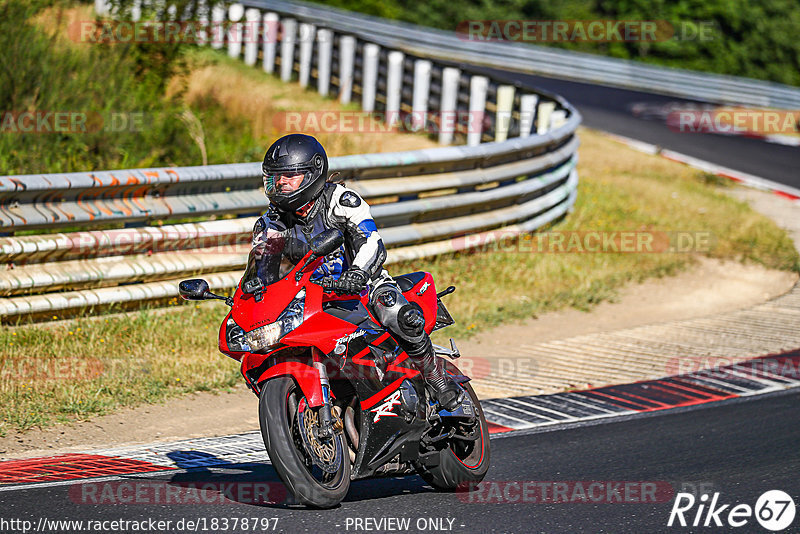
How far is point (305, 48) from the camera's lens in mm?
22375

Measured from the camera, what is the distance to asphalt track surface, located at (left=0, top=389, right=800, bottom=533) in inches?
197

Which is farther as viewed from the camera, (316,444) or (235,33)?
(235,33)

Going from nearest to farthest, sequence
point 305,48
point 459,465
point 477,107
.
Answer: point 459,465 < point 477,107 < point 305,48

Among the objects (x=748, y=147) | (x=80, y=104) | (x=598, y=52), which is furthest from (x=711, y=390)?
(x=598, y=52)

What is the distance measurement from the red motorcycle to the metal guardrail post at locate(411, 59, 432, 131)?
562 inches

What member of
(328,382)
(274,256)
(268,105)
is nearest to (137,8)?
(268,105)

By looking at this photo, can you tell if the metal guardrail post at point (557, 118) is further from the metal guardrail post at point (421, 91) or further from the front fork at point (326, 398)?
the front fork at point (326, 398)

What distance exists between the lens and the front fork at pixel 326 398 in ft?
15.5

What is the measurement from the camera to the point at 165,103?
583 inches

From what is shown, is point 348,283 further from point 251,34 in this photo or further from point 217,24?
point 251,34

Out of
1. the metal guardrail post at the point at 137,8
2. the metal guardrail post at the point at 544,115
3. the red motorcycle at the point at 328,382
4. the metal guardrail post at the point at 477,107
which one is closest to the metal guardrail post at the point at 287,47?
the metal guardrail post at the point at 477,107

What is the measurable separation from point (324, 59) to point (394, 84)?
2.40 metres

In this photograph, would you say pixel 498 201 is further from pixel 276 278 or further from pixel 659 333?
pixel 276 278

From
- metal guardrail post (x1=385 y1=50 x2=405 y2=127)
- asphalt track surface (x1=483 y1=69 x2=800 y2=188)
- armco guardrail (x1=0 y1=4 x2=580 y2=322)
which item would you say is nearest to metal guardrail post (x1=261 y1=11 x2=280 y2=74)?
metal guardrail post (x1=385 y1=50 x2=405 y2=127)
